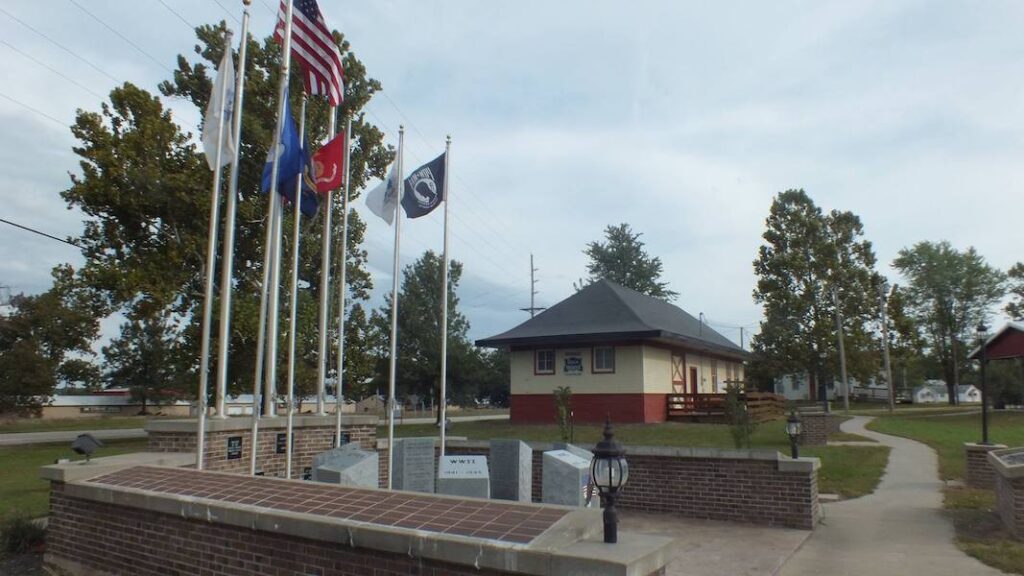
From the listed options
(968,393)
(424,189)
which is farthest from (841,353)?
(968,393)

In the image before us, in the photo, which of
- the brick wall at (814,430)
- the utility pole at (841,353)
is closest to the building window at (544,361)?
the brick wall at (814,430)

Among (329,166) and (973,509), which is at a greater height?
(329,166)

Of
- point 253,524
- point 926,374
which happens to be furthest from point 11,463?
point 926,374

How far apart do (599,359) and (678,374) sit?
182 inches

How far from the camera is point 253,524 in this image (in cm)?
555

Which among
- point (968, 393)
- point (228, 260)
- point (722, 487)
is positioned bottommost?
point (968, 393)

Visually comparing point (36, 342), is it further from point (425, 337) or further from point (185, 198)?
point (185, 198)

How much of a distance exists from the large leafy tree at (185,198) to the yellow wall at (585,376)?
755cm

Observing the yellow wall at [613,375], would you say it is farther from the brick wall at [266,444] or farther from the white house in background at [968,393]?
the white house in background at [968,393]

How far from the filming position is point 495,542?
14.4 feet

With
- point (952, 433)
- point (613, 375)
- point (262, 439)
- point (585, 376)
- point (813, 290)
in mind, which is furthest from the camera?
point (813, 290)

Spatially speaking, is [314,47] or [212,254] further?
[314,47]

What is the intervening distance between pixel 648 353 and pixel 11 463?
20.1 m

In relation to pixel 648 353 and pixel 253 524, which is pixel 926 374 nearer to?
pixel 648 353
